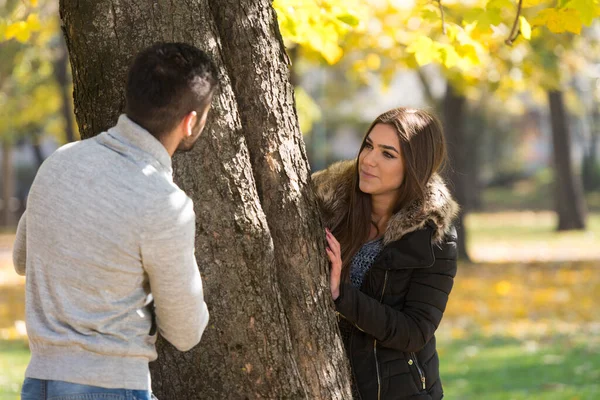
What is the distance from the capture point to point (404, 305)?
3.54 m

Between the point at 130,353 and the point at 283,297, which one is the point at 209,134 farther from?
the point at 130,353

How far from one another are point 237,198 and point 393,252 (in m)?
0.81

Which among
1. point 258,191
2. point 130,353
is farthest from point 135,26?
point 130,353

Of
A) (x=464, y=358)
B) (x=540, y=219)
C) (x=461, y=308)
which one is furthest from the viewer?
(x=540, y=219)

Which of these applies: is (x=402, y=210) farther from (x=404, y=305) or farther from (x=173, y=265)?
(x=173, y=265)

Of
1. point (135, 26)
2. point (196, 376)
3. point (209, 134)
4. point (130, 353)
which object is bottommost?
point (196, 376)

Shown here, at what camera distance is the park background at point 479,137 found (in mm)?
5258

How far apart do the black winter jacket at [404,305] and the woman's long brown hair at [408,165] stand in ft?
0.41

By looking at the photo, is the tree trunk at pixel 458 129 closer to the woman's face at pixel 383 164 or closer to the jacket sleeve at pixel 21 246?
the woman's face at pixel 383 164

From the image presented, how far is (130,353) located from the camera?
2.42 m

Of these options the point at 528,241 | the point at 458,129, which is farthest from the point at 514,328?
the point at 528,241

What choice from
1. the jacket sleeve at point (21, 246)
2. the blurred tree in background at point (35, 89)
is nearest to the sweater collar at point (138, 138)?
the jacket sleeve at point (21, 246)

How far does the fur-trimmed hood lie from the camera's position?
3598 mm

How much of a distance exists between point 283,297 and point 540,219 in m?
32.5
